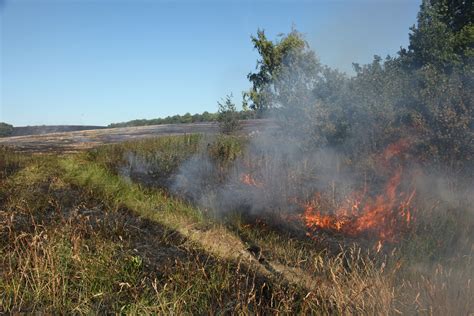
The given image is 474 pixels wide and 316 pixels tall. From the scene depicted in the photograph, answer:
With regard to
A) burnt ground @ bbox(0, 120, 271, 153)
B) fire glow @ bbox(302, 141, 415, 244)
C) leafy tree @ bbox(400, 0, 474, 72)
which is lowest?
fire glow @ bbox(302, 141, 415, 244)

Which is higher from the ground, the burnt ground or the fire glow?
the burnt ground

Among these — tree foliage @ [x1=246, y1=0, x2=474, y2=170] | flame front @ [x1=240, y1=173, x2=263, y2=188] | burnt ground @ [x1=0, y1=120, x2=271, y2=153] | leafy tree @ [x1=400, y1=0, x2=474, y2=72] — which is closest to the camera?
tree foliage @ [x1=246, y1=0, x2=474, y2=170]

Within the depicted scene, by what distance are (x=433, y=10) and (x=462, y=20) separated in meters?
2.94

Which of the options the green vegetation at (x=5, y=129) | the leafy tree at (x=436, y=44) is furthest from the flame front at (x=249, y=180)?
the green vegetation at (x=5, y=129)

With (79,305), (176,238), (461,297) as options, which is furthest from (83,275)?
(461,297)

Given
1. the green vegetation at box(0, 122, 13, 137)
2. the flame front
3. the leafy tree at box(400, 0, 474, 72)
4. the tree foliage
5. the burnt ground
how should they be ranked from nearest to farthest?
the tree foliage
the flame front
the leafy tree at box(400, 0, 474, 72)
the burnt ground
the green vegetation at box(0, 122, 13, 137)

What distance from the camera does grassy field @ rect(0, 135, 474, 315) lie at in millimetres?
3523

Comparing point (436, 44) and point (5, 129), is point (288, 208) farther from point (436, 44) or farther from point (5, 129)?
point (5, 129)

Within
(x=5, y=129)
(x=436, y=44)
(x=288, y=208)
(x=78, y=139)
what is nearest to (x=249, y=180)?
(x=288, y=208)

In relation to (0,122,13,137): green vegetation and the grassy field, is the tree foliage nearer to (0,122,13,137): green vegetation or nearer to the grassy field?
the grassy field

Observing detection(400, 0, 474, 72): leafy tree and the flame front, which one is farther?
detection(400, 0, 474, 72): leafy tree

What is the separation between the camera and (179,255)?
5.27 meters

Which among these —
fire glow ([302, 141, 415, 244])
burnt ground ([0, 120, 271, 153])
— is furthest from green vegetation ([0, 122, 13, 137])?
fire glow ([302, 141, 415, 244])

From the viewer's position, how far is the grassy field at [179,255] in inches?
139
